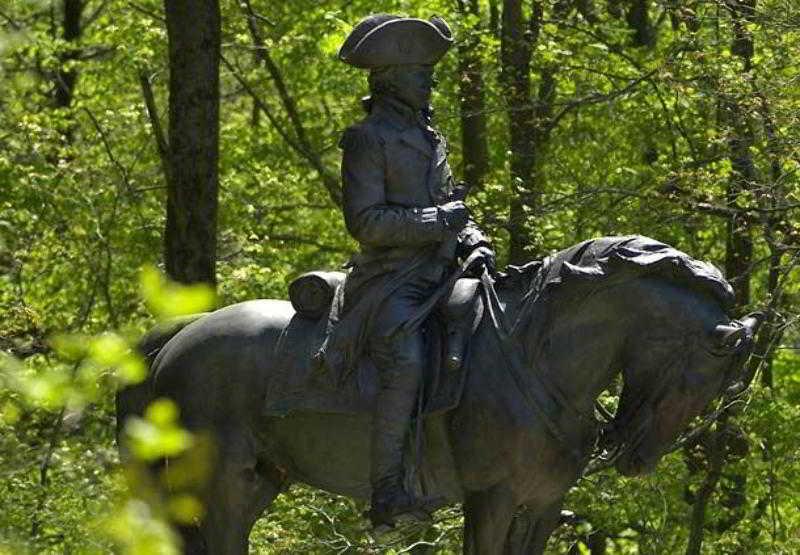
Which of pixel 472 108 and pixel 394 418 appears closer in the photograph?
pixel 394 418

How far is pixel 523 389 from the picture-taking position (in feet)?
26.8

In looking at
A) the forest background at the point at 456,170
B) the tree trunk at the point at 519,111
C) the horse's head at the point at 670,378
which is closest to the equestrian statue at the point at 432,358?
the horse's head at the point at 670,378

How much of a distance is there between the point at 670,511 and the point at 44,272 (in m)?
6.73

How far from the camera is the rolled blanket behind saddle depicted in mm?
8688

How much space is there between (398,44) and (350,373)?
1.36 meters

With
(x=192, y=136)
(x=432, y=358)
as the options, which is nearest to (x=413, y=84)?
(x=432, y=358)

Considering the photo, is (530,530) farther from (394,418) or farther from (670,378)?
(670,378)

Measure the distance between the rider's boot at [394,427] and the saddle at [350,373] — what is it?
0.10m

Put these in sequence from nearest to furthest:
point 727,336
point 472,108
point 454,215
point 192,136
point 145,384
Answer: point 727,336 < point 454,215 < point 145,384 < point 192,136 < point 472,108

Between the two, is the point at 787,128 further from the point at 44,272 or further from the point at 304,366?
the point at 44,272

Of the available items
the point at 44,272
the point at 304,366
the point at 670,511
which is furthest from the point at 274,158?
the point at 304,366

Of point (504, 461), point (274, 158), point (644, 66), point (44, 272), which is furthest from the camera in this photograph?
point (274, 158)

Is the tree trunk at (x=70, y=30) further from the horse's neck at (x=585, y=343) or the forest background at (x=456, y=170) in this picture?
the horse's neck at (x=585, y=343)

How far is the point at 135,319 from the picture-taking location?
1852 cm
